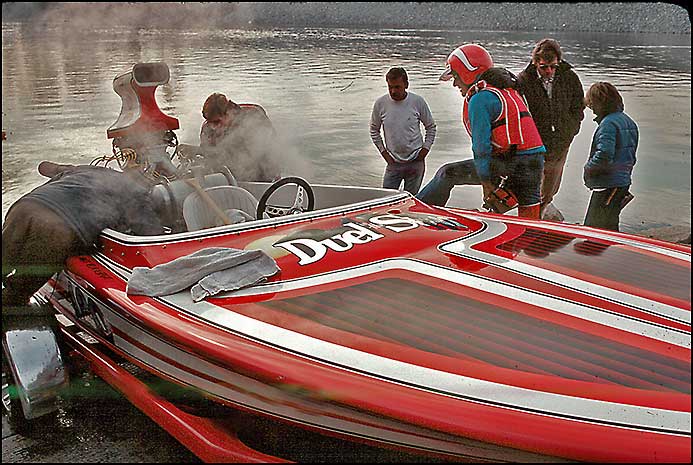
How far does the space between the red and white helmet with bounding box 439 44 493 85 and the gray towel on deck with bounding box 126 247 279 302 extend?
7.64 feet

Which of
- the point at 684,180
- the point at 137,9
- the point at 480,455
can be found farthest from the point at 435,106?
the point at 480,455

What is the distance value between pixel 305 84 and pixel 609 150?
6.58ft

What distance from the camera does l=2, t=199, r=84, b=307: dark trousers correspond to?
3.00m

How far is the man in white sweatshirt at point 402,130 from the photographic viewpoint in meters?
5.28

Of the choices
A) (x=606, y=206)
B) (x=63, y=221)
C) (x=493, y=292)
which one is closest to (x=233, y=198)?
(x=63, y=221)

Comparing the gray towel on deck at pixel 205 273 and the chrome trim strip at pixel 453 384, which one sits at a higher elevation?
the gray towel on deck at pixel 205 273

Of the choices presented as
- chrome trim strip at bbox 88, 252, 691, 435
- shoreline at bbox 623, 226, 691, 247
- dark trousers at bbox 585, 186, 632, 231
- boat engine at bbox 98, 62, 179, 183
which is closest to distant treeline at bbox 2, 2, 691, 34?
boat engine at bbox 98, 62, 179, 183

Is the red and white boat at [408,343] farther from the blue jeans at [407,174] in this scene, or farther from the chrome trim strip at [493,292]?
the blue jeans at [407,174]

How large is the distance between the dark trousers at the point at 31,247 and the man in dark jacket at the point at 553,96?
304 centimetres

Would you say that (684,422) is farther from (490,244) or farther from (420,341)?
(490,244)

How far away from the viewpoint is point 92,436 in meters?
3.04

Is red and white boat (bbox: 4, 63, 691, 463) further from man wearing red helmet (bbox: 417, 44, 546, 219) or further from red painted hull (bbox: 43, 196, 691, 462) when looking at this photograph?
man wearing red helmet (bbox: 417, 44, 546, 219)

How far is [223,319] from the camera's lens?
240 centimetres

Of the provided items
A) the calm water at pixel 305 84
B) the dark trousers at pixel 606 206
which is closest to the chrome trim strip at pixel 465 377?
the calm water at pixel 305 84
